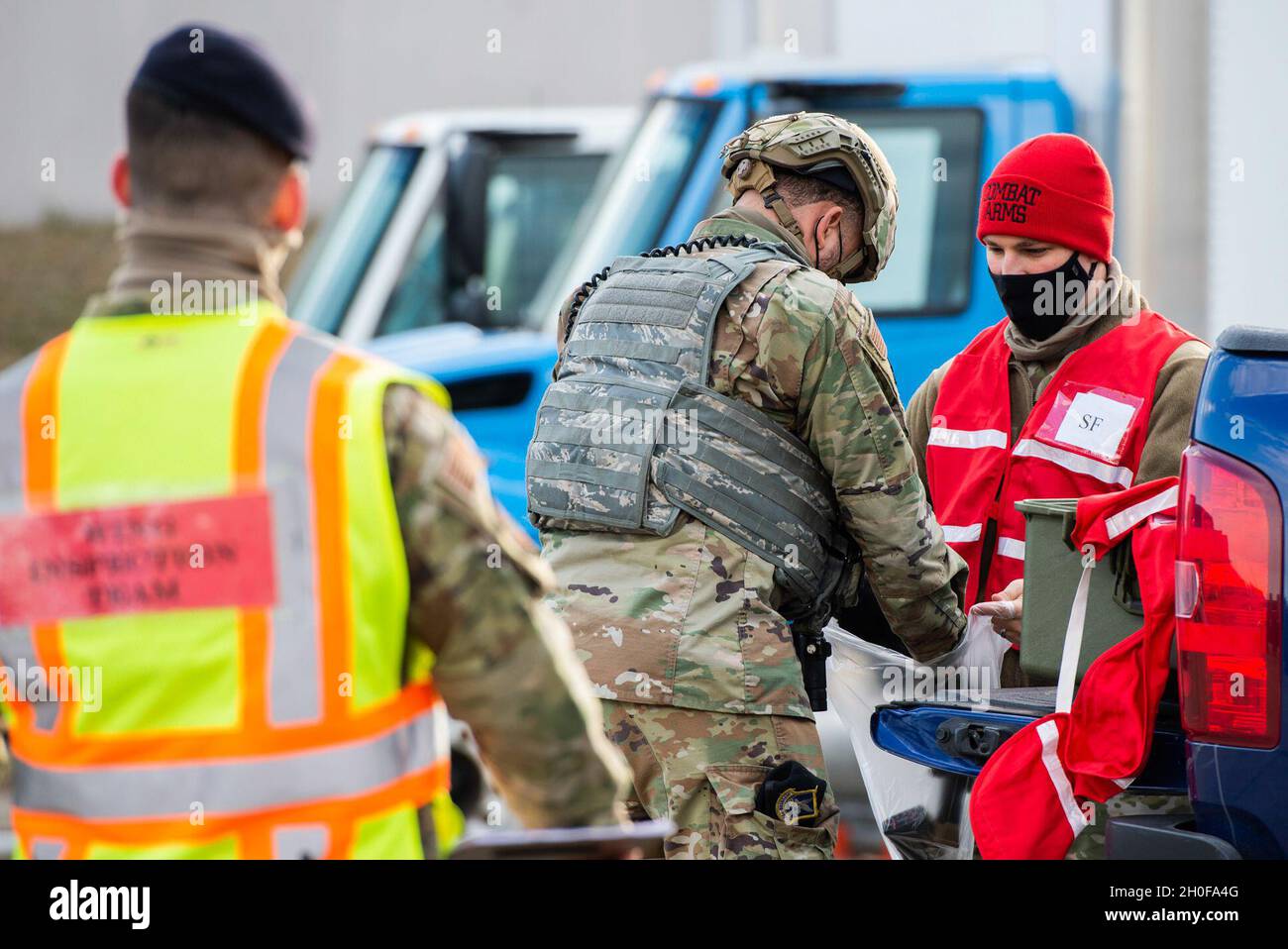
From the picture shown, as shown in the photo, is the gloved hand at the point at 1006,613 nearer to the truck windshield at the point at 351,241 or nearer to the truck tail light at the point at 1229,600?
the truck tail light at the point at 1229,600

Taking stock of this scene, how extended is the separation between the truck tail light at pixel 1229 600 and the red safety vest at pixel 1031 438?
2.28 feet

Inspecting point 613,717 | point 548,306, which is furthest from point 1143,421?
point 548,306

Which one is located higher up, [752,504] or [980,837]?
[752,504]

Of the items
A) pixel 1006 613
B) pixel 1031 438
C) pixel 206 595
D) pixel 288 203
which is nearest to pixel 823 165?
pixel 1031 438

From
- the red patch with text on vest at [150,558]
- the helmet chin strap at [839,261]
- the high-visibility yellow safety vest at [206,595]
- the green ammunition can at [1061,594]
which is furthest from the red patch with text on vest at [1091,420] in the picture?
the red patch with text on vest at [150,558]

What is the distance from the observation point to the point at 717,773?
9.61ft

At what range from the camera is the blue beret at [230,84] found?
6.22ft

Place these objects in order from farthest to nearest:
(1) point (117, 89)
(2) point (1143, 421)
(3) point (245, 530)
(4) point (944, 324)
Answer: (1) point (117, 89), (4) point (944, 324), (2) point (1143, 421), (3) point (245, 530)

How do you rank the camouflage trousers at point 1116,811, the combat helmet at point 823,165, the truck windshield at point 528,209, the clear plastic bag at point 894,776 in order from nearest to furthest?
1. the camouflage trousers at point 1116,811
2. the combat helmet at point 823,165
3. the clear plastic bag at point 894,776
4. the truck windshield at point 528,209

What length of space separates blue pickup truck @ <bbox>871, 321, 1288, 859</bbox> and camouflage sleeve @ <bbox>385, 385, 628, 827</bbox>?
3.59 feet

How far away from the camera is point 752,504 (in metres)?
2.96

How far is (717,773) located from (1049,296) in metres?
1.30
